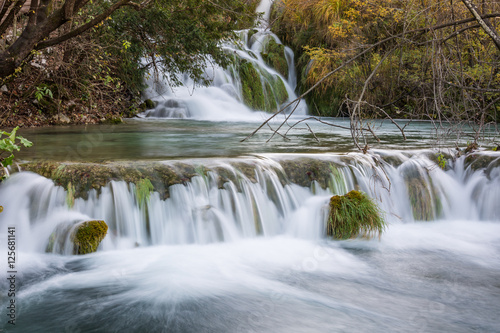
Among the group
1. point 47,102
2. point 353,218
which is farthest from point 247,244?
point 47,102

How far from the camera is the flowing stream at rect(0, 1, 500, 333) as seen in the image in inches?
124

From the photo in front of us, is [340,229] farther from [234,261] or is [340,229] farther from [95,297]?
[95,297]

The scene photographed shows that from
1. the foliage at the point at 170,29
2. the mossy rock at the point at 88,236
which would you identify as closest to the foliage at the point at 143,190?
the mossy rock at the point at 88,236

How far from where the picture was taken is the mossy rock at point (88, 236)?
13.1 ft

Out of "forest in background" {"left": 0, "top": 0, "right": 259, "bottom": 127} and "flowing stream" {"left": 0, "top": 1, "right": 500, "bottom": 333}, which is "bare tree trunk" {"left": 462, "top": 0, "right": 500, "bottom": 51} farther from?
"forest in background" {"left": 0, "top": 0, "right": 259, "bottom": 127}

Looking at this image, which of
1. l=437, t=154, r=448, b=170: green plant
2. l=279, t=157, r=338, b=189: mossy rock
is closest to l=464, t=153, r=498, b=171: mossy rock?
l=437, t=154, r=448, b=170: green plant

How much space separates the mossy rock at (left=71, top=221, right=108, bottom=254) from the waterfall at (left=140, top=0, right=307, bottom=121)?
10679 mm

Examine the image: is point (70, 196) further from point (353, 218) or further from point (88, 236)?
point (353, 218)

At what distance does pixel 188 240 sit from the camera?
453 cm

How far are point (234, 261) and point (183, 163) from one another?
1.41 m

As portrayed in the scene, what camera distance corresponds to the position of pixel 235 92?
16.5m

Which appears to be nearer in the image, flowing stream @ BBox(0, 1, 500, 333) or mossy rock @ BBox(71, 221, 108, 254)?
flowing stream @ BBox(0, 1, 500, 333)

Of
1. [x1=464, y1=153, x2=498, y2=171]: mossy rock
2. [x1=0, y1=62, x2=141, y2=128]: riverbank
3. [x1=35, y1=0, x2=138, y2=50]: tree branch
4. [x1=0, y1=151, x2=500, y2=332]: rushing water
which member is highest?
[x1=35, y1=0, x2=138, y2=50]: tree branch

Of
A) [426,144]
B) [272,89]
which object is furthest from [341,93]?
[426,144]
